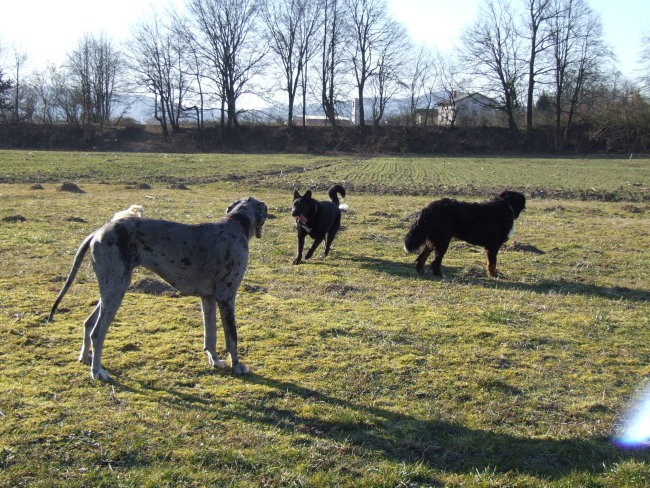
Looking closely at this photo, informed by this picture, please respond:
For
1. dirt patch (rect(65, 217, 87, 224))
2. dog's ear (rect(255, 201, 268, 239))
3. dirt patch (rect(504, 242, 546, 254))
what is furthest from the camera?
dirt patch (rect(65, 217, 87, 224))

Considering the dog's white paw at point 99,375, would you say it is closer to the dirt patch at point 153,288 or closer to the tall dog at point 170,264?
the tall dog at point 170,264

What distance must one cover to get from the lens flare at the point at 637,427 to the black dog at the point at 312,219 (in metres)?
7.11

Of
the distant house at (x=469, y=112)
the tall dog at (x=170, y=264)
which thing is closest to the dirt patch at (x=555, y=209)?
the tall dog at (x=170, y=264)

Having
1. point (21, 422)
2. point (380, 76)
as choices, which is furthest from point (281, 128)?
point (21, 422)

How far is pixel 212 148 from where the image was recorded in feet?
206

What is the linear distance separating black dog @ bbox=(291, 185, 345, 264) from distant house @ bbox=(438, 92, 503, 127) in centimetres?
5899

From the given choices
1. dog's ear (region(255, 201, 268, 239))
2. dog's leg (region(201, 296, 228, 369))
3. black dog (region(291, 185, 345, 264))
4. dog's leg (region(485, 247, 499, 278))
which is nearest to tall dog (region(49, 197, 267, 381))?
Answer: dog's leg (region(201, 296, 228, 369))

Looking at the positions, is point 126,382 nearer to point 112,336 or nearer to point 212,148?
point 112,336

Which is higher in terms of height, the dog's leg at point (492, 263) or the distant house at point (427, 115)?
the distant house at point (427, 115)

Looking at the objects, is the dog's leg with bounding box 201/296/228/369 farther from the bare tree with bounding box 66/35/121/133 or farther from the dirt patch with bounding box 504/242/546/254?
the bare tree with bounding box 66/35/121/133

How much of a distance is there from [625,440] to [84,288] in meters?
7.42

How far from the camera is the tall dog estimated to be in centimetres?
520

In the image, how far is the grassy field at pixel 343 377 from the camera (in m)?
4.00

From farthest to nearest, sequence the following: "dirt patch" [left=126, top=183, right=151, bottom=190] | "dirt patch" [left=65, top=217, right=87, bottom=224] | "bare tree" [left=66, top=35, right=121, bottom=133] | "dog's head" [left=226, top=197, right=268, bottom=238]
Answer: "bare tree" [left=66, top=35, right=121, bottom=133] < "dirt patch" [left=126, top=183, right=151, bottom=190] < "dirt patch" [left=65, top=217, right=87, bottom=224] < "dog's head" [left=226, top=197, right=268, bottom=238]
